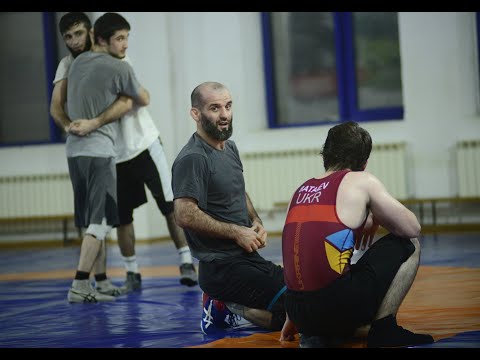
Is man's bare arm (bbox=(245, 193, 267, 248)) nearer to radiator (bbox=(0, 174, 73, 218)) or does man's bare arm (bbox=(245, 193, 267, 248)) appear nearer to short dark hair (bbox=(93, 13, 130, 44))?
short dark hair (bbox=(93, 13, 130, 44))

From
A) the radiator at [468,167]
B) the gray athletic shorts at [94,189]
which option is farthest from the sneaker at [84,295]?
the radiator at [468,167]

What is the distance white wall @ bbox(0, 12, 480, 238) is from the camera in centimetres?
926

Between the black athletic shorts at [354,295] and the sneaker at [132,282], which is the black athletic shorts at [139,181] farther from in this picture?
the black athletic shorts at [354,295]

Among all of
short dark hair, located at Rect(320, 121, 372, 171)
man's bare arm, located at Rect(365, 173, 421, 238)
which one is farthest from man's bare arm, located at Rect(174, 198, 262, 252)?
man's bare arm, located at Rect(365, 173, 421, 238)

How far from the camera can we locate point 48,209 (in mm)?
10867

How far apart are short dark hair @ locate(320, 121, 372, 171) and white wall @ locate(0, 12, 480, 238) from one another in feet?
20.4

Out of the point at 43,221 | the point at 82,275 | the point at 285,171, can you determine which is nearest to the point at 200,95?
the point at 82,275

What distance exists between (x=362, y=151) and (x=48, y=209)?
817cm

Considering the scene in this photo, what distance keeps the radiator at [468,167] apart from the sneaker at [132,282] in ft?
14.7

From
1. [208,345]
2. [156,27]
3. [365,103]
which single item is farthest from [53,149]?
[208,345]

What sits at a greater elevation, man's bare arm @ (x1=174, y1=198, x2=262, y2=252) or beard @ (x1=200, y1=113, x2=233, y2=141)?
beard @ (x1=200, y1=113, x2=233, y2=141)

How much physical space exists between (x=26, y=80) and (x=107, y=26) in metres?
6.37

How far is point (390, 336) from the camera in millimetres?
3111

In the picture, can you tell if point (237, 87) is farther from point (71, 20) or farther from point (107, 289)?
point (107, 289)
